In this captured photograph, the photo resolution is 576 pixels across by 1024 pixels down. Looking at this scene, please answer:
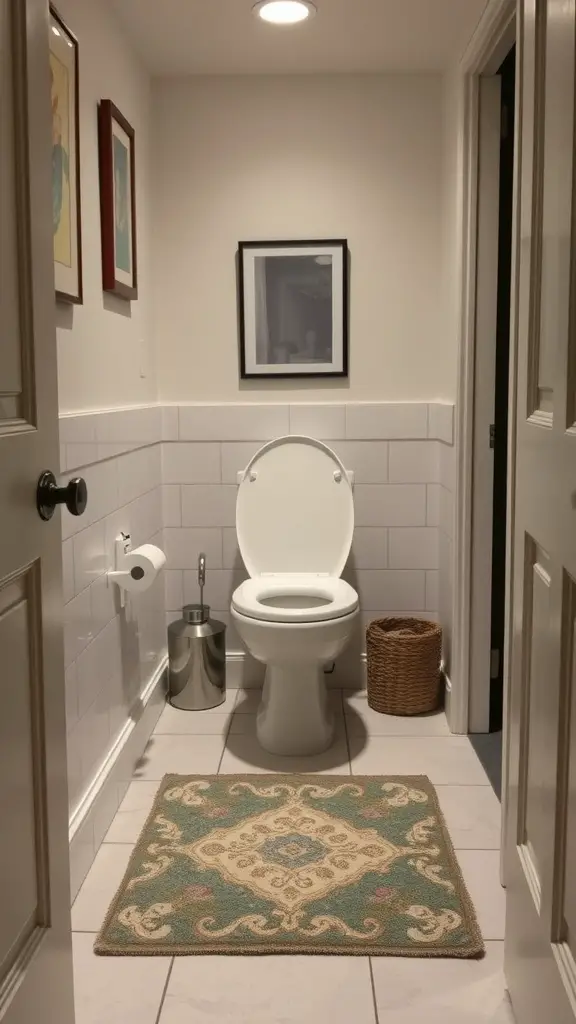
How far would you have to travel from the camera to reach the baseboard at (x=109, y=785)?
6.39 ft

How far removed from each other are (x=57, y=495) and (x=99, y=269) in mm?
1269

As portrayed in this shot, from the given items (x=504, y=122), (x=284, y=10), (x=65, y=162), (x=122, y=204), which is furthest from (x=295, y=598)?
(x=284, y=10)

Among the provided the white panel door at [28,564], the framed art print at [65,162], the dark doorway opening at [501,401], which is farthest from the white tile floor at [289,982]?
the framed art print at [65,162]

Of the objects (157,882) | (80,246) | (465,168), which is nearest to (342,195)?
(465,168)

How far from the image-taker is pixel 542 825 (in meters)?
1.35

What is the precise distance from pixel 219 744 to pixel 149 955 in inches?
39.9

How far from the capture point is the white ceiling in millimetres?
2412

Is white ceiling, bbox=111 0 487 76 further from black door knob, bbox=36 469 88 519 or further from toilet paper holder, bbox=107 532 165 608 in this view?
black door knob, bbox=36 469 88 519

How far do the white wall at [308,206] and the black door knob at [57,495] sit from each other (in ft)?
6.39

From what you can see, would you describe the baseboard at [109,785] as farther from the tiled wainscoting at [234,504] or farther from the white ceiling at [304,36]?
the white ceiling at [304,36]

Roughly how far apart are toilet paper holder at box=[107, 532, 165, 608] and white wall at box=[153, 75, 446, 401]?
89cm

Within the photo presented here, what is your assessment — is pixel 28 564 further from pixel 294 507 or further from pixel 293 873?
pixel 294 507

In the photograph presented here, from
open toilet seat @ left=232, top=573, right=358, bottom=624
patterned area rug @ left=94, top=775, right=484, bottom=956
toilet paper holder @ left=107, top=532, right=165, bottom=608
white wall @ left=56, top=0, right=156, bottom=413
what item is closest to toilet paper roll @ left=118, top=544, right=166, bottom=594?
toilet paper holder @ left=107, top=532, right=165, bottom=608

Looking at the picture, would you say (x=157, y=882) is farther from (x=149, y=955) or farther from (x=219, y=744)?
(x=219, y=744)
